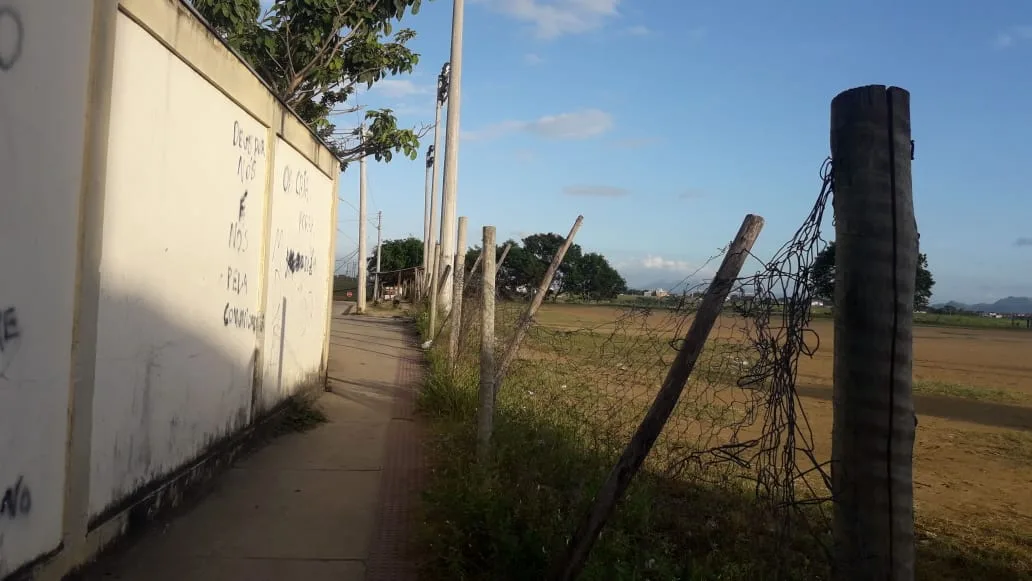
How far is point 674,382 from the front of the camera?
2904 millimetres

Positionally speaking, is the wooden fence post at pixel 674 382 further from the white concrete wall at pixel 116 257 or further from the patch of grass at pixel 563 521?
the white concrete wall at pixel 116 257

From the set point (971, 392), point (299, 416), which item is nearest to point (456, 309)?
point (299, 416)

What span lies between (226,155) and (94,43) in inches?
79.7

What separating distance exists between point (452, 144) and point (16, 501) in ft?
47.9

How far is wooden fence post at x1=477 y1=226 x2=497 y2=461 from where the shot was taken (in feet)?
18.0

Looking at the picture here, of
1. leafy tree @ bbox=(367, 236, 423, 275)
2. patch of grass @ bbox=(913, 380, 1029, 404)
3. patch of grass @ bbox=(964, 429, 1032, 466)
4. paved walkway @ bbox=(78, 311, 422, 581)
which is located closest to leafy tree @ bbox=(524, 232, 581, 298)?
paved walkway @ bbox=(78, 311, 422, 581)

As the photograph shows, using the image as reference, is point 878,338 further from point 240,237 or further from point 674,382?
point 240,237

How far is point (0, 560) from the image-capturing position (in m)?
3.13

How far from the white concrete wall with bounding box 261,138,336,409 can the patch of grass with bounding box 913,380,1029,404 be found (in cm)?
1228

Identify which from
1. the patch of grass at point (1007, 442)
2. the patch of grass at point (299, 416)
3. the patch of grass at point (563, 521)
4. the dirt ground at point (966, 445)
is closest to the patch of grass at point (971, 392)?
the dirt ground at point (966, 445)

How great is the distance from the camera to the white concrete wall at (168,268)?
4.00 m

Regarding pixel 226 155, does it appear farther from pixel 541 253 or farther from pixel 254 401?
pixel 541 253

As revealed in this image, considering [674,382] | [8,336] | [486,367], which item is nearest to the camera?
[674,382]

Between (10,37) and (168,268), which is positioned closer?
(10,37)
